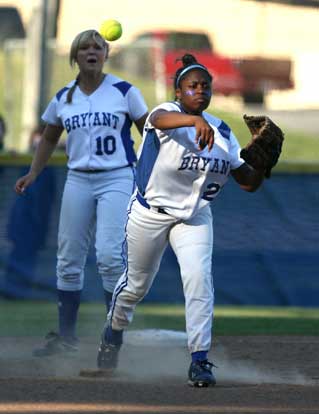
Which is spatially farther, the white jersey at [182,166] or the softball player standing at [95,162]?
the softball player standing at [95,162]

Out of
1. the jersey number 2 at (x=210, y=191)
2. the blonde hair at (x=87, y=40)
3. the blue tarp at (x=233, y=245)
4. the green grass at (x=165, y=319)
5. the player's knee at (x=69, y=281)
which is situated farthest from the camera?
the blue tarp at (x=233, y=245)

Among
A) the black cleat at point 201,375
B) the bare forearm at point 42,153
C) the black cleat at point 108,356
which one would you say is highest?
the bare forearm at point 42,153

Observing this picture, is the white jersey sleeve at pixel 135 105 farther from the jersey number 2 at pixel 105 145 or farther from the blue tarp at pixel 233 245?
the blue tarp at pixel 233 245

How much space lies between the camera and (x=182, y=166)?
605 centimetres

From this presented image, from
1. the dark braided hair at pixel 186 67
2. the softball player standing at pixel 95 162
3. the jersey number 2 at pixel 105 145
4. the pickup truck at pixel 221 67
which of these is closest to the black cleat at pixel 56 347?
the softball player standing at pixel 95 162

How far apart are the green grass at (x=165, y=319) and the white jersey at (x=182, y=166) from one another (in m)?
2.52

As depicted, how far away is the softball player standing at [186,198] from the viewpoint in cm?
604

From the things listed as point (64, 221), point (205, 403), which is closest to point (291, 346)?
point (64, 221)

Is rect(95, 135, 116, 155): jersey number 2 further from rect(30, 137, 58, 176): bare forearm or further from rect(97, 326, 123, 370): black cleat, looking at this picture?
rect(97, 326, 123, 370): black cleat

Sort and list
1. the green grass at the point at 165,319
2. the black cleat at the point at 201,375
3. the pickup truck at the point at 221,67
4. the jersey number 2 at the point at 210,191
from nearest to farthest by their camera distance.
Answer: the black cleat at the point at 201,375 < the jersey number 2 at the point at 210,191 < the green grass at the point at 165,319 < the pickup truck at the point at 221,67

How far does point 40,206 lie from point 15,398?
5.29 m

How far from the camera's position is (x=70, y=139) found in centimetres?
732

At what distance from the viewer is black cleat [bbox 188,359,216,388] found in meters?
6.01

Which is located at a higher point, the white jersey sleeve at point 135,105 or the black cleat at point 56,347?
the white jersey sleeve at point 135,105
